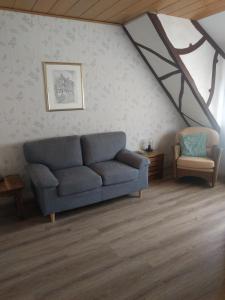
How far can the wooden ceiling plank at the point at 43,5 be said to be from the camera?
2.47 m

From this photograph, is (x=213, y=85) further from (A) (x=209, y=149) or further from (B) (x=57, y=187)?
(B) (x=57, y=187)

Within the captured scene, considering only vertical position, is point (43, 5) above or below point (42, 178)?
above

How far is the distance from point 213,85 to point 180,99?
52 cm

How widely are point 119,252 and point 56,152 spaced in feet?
4.87

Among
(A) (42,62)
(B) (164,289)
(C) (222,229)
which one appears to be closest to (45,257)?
(B) (164,289)

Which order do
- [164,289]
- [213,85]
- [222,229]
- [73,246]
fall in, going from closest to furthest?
[164,289]
[73,246]
[222,229]
[213,85]

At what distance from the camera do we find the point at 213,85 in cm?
353

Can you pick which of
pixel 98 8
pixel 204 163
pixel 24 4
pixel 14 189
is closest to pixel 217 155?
pixel 204 163

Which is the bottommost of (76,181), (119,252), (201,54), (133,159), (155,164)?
(119,252)

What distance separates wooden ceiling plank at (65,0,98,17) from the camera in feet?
8.14

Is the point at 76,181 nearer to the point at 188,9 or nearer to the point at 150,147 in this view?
the point at 150,147

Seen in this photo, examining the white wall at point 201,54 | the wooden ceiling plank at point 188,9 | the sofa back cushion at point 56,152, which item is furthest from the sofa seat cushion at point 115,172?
the wooden ceiling plank at point 188,9

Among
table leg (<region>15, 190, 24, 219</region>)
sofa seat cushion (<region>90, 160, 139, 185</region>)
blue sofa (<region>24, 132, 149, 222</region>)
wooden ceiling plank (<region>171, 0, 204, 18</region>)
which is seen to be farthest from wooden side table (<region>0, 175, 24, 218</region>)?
wooden ceiling plank (<region>171, 0, 204, 18</region>)

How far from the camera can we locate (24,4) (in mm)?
2535
